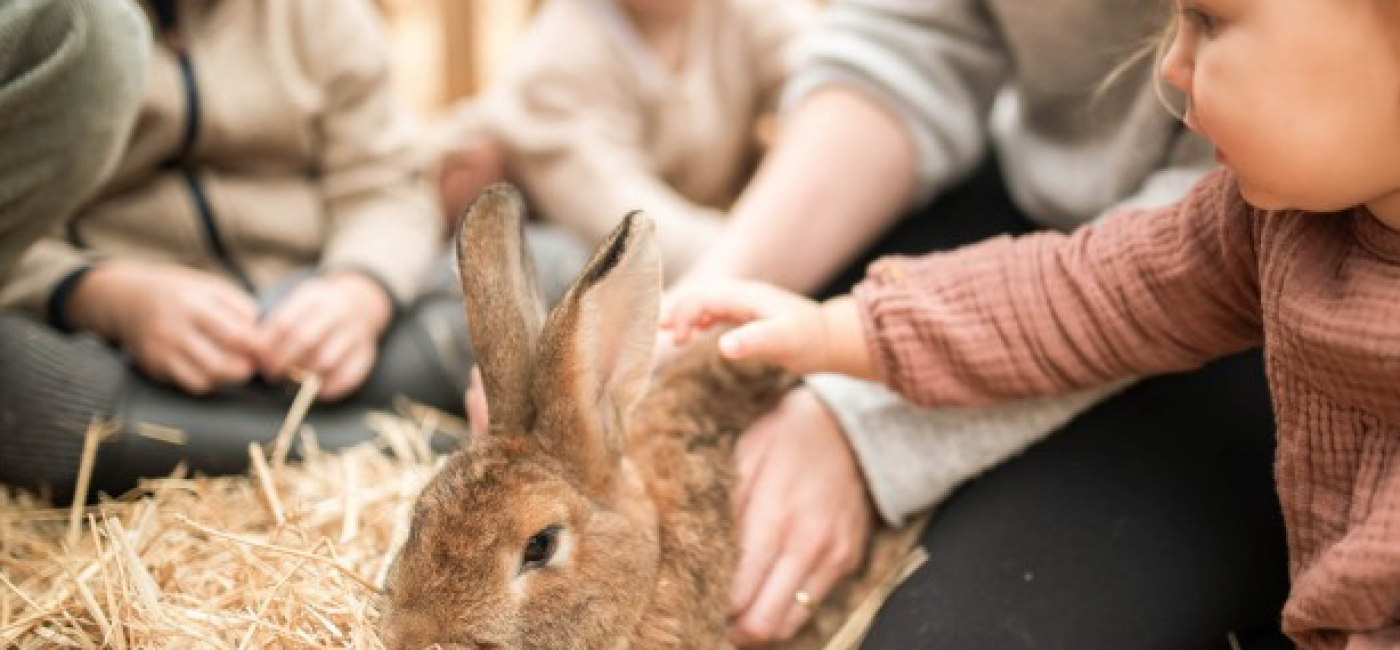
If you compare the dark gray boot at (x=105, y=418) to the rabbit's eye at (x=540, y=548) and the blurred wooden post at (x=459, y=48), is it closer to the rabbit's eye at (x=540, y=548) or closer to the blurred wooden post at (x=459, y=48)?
the rabbit's eye at (x=540, y=548)

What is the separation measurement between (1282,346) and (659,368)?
470 millimetres

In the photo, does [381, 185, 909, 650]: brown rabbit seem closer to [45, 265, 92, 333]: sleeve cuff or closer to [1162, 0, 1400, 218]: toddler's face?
[1162, 0, 1400, 218]: toddler's face

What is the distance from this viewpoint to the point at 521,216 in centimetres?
86

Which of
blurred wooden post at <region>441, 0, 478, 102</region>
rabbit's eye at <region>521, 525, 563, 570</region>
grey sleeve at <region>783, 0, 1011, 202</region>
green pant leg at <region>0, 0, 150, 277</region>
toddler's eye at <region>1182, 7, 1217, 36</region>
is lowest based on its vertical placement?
blurred wooden post at <region>441, 0, 478, 102</region>

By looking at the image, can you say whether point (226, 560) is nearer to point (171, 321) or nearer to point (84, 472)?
point (84, 472)

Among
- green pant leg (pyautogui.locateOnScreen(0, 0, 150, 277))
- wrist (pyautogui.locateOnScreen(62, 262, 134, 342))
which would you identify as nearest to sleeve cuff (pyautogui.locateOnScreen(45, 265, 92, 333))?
wrist (pyautogui.locateOnScreen(62, 262, 134, 342))

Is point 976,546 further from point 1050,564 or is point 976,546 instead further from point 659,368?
point 659,368

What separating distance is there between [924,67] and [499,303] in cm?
58

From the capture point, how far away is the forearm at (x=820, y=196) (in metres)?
1.14

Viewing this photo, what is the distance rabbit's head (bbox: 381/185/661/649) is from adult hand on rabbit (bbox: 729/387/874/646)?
0.44 feet

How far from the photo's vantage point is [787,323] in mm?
885

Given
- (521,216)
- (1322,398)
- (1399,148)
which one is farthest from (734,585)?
(1399,148)

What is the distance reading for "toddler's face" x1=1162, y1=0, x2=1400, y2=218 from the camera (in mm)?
622

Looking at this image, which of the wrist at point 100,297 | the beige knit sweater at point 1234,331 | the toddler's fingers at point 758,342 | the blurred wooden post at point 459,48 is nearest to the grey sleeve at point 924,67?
the beige knit sweater at point 1234,331
